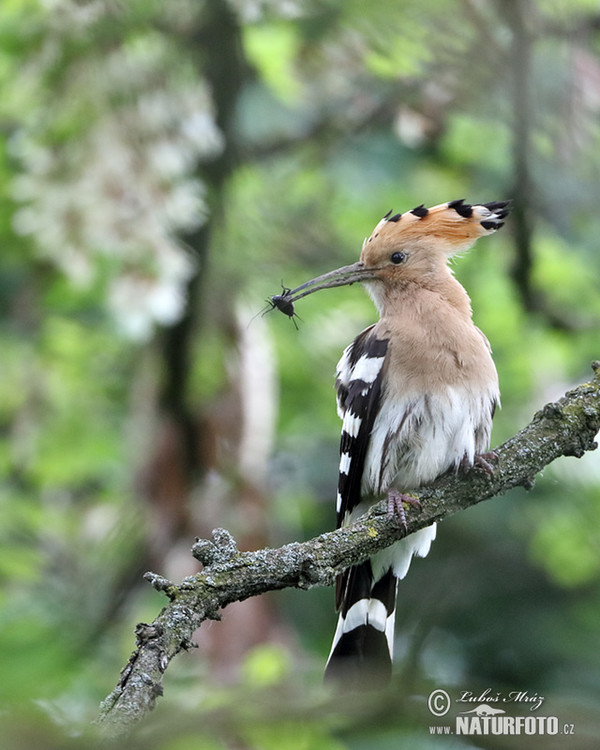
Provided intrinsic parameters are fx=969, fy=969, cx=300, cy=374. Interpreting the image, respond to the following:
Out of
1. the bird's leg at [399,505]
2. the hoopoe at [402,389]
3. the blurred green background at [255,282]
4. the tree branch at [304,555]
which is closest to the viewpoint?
the tree branch at [304,555]

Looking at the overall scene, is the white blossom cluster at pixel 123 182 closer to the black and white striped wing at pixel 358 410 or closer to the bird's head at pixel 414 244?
the bird's head at pixel 414 244

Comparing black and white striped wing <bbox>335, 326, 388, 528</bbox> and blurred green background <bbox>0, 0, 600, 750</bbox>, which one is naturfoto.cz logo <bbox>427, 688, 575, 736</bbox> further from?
black and white striped wing <bbox>335, 326, 388, 528</bbox>

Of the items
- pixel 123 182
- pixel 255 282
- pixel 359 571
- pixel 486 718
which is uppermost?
pixel 123 182

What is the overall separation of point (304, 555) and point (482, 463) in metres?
0.73

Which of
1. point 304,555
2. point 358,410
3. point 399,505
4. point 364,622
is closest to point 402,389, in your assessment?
point 358,410

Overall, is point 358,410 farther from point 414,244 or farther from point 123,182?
point 123,182

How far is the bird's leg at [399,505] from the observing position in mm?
2389

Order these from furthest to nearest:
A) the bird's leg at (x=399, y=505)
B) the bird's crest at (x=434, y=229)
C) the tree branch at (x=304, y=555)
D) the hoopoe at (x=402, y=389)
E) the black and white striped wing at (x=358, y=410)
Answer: the bird's crest at (x=434, y=229) < the black and white striped wing at (x=358, y=410) < the hoopoe at (x=402, y=389) < the bird's leg at (x=399, y=505) < the tree branch at (x=304, y=555)

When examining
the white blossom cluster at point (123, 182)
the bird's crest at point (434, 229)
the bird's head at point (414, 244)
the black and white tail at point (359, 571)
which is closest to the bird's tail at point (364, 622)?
the black and white tail at point (359, 571)

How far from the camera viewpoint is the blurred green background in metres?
4.29

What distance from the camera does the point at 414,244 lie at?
3.30 m

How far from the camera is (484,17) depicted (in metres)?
4.55

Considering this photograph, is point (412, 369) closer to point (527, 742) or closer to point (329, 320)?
point (527, 742)

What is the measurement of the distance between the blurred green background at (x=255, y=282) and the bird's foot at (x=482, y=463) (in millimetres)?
515
